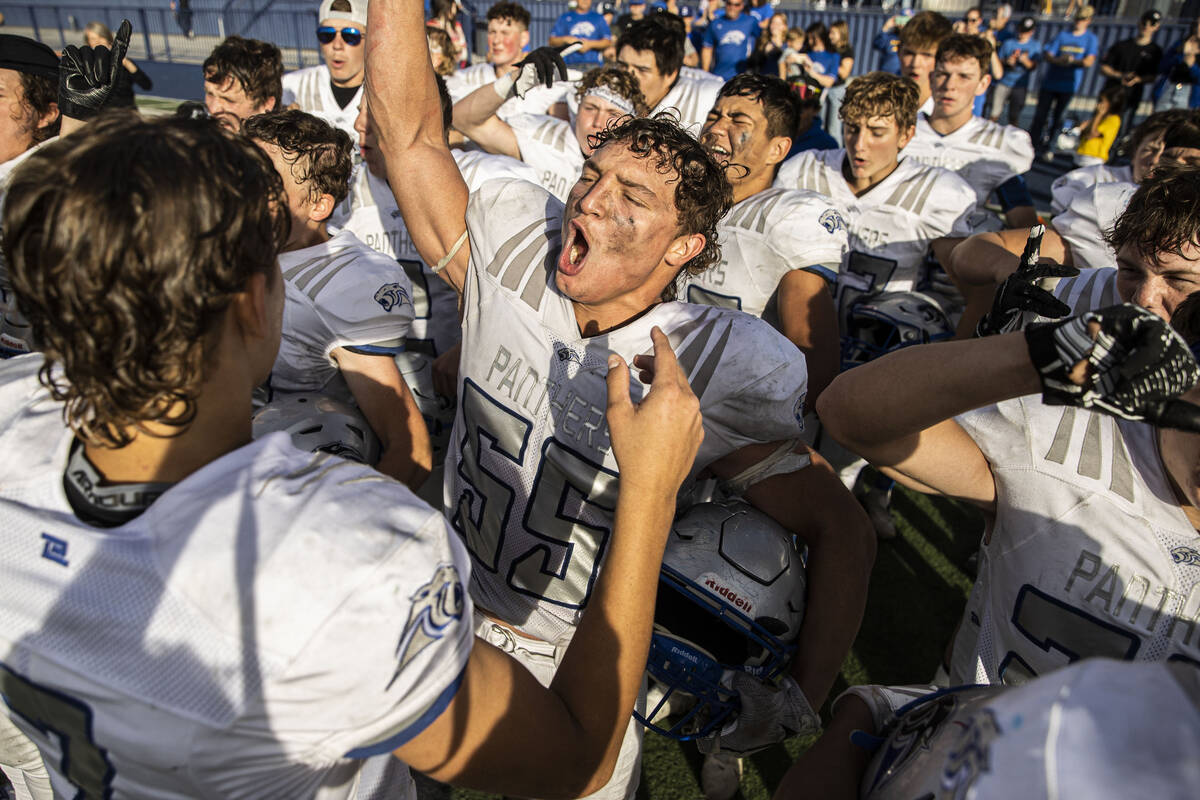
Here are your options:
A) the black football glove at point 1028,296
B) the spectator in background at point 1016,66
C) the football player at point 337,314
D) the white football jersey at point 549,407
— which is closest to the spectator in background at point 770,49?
the spectator in background at point 1016,66

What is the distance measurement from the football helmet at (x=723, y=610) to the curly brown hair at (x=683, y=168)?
0.79 meters

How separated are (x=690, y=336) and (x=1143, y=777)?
57.9 inches

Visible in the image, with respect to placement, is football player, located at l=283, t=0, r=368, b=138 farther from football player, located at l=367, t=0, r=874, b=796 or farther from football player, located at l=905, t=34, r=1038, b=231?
football player, located at l=905, t=34, r=1038, b=231

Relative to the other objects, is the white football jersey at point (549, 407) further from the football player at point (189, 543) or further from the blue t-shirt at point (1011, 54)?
the blue t-shirt at point (1011, 54)

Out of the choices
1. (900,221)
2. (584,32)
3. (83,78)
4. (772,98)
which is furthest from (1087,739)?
(584,32)

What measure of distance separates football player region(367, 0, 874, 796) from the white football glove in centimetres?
1

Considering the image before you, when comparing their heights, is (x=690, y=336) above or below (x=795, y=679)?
above

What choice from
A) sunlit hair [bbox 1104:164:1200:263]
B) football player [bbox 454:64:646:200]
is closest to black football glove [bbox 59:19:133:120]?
football player [bbox 454:64:646:200]

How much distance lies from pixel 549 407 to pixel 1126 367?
1.31m

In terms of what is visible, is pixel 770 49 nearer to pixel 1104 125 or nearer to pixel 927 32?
pixel 1104 125

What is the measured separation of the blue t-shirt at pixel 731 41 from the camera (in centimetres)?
995

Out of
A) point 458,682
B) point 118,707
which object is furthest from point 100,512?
point 458,682

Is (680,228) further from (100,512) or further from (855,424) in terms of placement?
(100,512)

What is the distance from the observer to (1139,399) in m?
1.25
